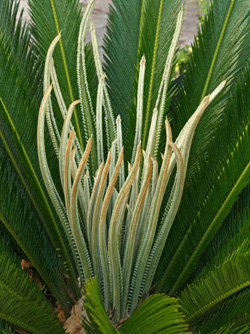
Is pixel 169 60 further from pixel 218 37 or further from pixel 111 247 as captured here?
pixel 111 247

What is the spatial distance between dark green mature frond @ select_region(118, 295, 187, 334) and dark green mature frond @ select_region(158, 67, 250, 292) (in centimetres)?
44

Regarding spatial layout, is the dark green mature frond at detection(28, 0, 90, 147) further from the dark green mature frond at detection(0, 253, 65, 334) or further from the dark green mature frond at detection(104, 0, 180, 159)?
the dark green mature frond at detection(0, 253, 65, 334)

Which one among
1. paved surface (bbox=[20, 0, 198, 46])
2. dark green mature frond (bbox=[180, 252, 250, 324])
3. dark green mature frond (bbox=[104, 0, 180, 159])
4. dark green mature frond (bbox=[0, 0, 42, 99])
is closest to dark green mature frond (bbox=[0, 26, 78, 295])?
dark green mature frond (bbox=[0, 0, 42, 99])

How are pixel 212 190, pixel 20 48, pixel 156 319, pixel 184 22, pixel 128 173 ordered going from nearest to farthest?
pixel 156 319
pixel 212 190
pixel 128 173
pixel 20 48
pixel 184 22

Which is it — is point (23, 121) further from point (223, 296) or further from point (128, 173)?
point (223, 296)

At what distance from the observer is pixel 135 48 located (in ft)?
5.51

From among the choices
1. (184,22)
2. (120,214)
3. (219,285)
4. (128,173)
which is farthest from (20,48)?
(184,22)

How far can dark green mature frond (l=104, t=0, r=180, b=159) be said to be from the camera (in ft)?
4.97

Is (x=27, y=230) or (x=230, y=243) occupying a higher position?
(x=230, y=243)

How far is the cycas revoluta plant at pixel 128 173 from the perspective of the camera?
1154 mm

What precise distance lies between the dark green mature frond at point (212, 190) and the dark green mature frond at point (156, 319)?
1.45 feet

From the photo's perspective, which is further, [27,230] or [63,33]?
[63,33]

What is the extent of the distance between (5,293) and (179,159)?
0.49m

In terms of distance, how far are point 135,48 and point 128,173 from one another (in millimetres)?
527
